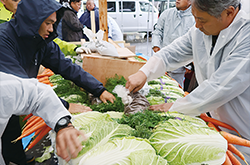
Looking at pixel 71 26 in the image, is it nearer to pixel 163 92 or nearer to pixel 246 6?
pixel 163 92

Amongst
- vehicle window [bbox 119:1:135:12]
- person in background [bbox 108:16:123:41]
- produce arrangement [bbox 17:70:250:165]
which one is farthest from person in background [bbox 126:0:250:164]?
vehicle window [bbox 119:1:135:12]

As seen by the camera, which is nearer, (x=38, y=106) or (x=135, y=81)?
(x=38, y=106)

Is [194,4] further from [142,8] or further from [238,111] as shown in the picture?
[142,8]

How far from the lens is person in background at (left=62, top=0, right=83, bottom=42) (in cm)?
518

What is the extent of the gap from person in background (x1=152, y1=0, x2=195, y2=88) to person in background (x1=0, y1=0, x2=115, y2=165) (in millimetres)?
2415

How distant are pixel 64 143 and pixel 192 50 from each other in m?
1.77

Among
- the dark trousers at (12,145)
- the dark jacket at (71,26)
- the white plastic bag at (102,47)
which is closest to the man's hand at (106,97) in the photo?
the white plastic bag at (102,47)

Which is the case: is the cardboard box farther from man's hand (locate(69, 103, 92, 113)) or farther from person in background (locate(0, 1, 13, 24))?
person in background (locate(0, 1, 13, 24))

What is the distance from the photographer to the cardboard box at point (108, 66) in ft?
8.06

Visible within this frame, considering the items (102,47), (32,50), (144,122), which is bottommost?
(144,122)

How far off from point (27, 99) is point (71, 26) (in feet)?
15.1

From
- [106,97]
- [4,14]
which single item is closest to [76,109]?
[106,97]

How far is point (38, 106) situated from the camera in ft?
3.85

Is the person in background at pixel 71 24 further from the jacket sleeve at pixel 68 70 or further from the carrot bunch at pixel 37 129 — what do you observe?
the carrot bunch at pixel 37 129
